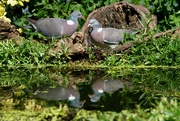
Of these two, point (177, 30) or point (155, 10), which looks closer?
point (177, 30)

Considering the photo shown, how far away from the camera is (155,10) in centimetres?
975

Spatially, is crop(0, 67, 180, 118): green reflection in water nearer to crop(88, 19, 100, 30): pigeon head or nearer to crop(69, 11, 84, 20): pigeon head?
crop(88, 19, 100, 30): pigeon head

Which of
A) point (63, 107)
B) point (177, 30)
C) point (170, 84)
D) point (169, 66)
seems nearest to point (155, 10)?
point (177, 30)

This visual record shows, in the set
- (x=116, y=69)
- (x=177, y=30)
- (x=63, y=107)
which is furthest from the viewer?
(x=177, y=30)

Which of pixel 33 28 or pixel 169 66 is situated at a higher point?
pixel 33 28

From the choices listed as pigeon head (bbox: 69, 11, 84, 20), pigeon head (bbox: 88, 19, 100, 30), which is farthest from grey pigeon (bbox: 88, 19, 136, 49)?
pigeon head (bbox: 69, 11, 84, 20)

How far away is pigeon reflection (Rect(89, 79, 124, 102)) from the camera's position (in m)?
5.82

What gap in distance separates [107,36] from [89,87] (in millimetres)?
2054

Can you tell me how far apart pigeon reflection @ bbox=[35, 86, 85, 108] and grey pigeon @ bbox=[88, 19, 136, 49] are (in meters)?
2.08

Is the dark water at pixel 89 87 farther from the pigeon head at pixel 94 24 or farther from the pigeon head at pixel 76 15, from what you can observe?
the pigeon head at pixel 76 15

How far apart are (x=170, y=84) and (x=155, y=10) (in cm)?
361

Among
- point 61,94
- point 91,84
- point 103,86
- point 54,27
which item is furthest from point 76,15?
point 61,94

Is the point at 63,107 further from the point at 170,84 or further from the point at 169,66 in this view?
the point at 169,66

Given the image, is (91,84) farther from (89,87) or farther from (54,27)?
(54,27)
